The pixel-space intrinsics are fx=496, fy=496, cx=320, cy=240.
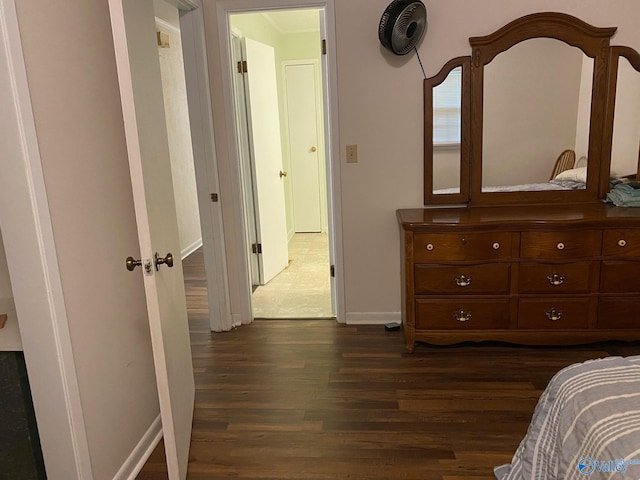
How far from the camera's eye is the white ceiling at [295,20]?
4637mm

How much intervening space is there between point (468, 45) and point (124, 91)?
2192 millimetres

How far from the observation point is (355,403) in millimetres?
2424

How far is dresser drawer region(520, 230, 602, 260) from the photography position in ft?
8.78

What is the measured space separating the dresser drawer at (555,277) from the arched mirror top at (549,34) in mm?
1254

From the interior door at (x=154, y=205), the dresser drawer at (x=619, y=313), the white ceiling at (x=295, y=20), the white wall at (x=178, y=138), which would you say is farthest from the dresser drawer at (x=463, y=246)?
the white wall at (x=178, y=138)

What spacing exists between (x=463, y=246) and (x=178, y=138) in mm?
3810

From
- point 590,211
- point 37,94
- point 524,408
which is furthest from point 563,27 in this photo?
point 37,94

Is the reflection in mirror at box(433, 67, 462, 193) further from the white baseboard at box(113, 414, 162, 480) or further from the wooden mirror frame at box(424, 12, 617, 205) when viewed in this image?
the white baseboard at box(113, 414, 162, 480)

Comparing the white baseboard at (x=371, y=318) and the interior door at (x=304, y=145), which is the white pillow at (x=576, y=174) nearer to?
the white baseboard at (x=371, y=318)

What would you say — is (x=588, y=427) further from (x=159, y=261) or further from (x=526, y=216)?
(x=526, y=216)

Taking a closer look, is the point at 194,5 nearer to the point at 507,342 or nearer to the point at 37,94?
the point at 37,94

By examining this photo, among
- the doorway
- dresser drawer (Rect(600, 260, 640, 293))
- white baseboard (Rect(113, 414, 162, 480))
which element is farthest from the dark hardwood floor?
the doorway

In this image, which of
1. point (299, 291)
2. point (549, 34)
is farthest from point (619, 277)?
point (299, 291)

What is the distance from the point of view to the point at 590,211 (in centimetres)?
283
